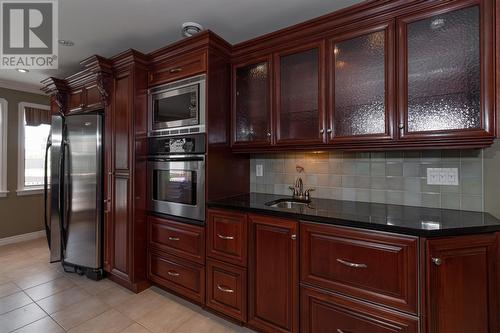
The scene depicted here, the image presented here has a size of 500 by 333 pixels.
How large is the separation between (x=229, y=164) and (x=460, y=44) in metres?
1.78

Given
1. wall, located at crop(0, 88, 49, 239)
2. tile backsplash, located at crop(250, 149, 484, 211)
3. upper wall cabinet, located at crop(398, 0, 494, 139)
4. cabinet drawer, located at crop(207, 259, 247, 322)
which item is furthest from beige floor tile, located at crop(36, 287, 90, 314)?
upper wall cabinet, located at crop(398, 0, 494, 139)

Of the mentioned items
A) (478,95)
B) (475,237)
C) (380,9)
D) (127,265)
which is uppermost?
(380,9)

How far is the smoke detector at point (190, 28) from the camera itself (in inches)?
80.8

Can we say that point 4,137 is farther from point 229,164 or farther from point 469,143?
point 469,143

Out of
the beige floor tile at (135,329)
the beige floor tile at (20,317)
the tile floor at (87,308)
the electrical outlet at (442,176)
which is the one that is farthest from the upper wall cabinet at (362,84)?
the beige floor tile at (20,317)

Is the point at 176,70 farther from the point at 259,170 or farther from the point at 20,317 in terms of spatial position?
the point at 20,317

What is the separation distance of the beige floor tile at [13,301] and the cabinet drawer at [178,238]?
120cm

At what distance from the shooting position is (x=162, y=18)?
202 cm

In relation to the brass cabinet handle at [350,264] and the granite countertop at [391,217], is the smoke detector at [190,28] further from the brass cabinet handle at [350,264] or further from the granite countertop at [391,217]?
the brass cabinet handle at [350,264]

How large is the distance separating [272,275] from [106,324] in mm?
1397

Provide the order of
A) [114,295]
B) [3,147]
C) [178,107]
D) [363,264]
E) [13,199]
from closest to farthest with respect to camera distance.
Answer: [363,264]
[178,107]
[114,295]
[3,147]
[13,199]

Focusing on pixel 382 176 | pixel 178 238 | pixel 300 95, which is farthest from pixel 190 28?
pixel 382 176

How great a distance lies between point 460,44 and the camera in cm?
136

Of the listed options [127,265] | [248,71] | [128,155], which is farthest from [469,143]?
[127,265]
